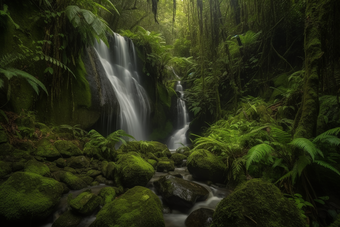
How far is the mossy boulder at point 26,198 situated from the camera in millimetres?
2148

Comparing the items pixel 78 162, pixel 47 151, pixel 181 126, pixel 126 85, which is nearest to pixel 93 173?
pixel 78 162

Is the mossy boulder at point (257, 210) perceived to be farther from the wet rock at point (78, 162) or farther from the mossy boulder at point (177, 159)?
the mossy boulder at point (177, 159)

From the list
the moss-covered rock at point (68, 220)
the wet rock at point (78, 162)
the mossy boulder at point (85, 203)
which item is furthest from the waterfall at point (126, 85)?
the moss-covered rock at point (68, 220)

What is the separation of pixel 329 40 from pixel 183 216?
352cm

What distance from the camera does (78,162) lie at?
3801mm

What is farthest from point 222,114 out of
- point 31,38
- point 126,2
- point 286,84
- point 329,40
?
point 126,2

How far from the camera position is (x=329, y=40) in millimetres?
2484

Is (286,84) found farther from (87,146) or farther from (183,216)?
(87,146)

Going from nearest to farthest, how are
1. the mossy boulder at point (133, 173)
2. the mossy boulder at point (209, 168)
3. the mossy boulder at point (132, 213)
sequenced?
the mossy boulder at point (132, 213) → the mossy boulder at point (133, 173) → the mossy boulder at point (209, 168)

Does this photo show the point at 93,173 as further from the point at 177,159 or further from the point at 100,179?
the point at 177,159

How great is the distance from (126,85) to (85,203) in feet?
20.6

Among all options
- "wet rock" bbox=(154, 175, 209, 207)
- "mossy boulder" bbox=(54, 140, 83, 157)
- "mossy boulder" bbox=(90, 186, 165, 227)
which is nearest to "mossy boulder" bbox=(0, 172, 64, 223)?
"mossy boulder" bbox=(90, 186, 165, 227)

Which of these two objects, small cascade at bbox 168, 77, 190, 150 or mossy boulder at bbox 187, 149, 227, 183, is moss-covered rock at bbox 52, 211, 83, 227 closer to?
mossy boulder at bbox 187, 149, 227, 183

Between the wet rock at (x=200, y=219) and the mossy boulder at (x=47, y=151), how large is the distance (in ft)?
10.2
